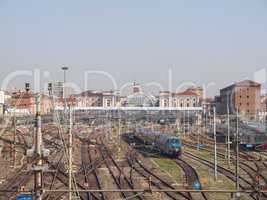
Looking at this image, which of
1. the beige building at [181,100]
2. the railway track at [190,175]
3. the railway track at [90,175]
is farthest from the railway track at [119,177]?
the beige building at [181,100]

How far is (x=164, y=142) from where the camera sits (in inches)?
928

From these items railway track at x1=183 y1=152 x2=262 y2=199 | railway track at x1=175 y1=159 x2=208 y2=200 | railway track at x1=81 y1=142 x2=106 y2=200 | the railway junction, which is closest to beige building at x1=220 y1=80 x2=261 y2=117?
the railway junction

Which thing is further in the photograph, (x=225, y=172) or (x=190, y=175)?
(x=225, y=172)

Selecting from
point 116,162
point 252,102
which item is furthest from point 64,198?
point 252,102

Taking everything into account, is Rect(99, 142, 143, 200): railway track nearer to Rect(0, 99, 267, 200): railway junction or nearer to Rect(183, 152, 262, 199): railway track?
Rect(0, 99, 267, 200): railway junction

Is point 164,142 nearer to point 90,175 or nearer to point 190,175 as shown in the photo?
point 190,175

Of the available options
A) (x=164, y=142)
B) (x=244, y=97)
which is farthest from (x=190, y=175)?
(x=244, y=97)

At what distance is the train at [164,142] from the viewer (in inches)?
881

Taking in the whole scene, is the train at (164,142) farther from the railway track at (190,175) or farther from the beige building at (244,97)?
the beige building at (244,97)

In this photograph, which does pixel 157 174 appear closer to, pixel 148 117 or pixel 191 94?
pixel 148 117

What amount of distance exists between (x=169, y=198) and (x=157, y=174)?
433cm

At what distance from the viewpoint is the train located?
73.4 ft

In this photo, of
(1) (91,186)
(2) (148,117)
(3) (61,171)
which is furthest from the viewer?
(2) (148,117)

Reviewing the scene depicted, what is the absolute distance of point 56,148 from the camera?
2516 cm
